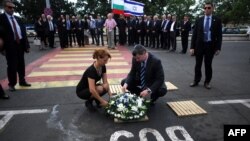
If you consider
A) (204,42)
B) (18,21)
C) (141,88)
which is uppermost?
(18,21)

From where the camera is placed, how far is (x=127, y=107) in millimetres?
4836

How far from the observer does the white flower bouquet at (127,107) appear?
4809 mm

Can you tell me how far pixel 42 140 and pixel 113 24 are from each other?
41.0ft

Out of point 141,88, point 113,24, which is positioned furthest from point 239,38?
point 141,88

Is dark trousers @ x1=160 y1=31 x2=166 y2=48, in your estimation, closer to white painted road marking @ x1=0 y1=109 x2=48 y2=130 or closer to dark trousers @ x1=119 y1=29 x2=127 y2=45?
dark trousers @ x1=119 y1=29 x2=127 y2=45

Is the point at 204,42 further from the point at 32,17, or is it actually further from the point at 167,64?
the point at 32,17

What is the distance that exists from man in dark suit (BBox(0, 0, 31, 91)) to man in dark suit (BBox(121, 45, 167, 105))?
10.1 feet

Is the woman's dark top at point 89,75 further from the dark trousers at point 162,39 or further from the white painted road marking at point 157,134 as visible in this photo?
the dark trousers at point 162,39

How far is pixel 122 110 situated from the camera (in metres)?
4.82

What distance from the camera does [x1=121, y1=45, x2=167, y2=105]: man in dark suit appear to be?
17.0 feet

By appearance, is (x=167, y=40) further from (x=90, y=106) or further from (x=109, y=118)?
(x=109, y=118)

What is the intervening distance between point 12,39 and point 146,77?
361cm

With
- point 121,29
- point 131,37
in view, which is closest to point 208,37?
point 121,29

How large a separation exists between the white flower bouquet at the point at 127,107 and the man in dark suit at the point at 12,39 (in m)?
3.23
